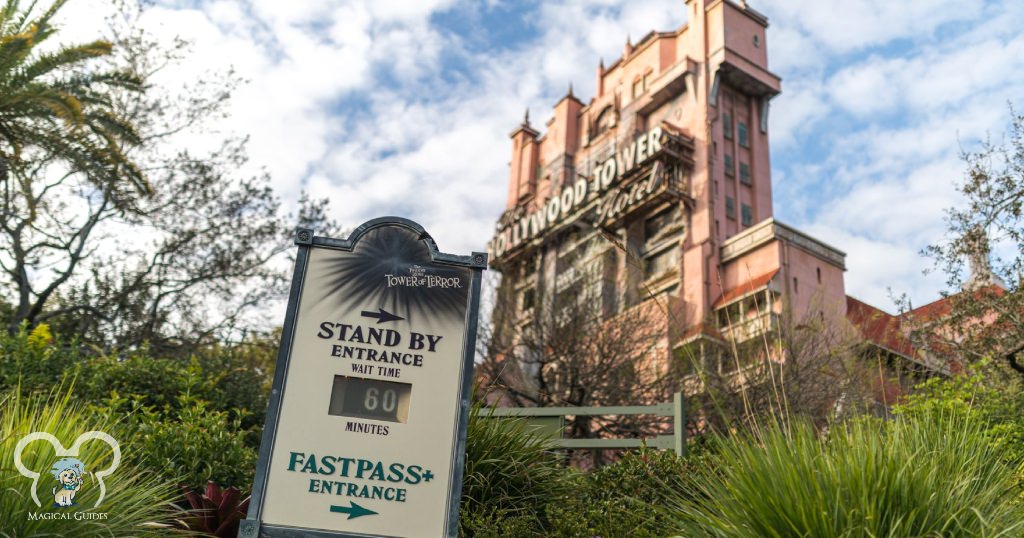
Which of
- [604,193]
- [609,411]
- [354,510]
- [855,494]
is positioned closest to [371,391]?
[354,510]

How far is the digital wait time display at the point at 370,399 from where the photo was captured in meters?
5.83

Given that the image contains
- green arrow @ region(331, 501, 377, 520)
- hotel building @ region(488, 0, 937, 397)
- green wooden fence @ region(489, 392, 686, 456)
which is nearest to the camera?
green arrow @ region(331, 501, 377, 520)

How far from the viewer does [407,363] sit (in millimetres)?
5961

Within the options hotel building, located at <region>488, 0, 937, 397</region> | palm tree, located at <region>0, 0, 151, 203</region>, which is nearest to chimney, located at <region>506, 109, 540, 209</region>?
hotel building, located at <region>488, 0, 937, 397</region>

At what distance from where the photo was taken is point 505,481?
7.49 m

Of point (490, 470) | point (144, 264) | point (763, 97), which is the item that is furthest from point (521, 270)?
point (490, 470)

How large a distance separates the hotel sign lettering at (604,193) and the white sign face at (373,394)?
3067 centimetres

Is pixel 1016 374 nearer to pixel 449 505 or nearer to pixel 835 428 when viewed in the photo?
pixel 835 428

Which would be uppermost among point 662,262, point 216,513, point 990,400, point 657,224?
point 657,224

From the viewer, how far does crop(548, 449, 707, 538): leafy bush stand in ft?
21.8

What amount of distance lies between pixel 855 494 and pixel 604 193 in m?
35.0

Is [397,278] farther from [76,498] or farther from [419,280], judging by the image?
[76,498]

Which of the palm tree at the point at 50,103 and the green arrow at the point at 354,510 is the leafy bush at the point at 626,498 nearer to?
the green arrow at the point at 354,510

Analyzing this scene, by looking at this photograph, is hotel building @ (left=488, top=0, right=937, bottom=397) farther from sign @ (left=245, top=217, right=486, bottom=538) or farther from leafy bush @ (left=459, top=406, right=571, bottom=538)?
sign @ (left=245, top=217, right=486, bottom=538)
